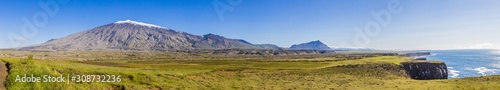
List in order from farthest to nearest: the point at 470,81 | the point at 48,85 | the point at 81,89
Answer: the point at 470,81
the point at 81,89
the point at 48,85

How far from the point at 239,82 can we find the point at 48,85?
107ft

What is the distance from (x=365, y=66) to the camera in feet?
271

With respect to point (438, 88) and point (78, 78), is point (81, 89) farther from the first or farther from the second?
point (438, 88)

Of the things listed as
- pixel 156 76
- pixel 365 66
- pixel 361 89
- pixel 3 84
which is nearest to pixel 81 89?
pixel 3 84

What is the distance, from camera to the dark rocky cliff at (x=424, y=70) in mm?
92812

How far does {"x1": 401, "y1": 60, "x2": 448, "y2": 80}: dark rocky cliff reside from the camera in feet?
305

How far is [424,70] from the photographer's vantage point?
95.8 metres

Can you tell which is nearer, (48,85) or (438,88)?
(48,85)

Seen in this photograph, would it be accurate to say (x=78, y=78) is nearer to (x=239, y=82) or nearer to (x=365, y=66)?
(x=239, y=82)

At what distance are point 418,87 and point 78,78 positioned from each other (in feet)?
147

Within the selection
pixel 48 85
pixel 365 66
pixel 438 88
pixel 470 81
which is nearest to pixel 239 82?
pixel 438 88

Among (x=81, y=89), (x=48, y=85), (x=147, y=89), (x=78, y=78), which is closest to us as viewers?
(x=48, y=85)

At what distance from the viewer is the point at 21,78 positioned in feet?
71.6

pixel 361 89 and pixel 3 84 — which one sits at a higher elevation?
pixel 3 84
